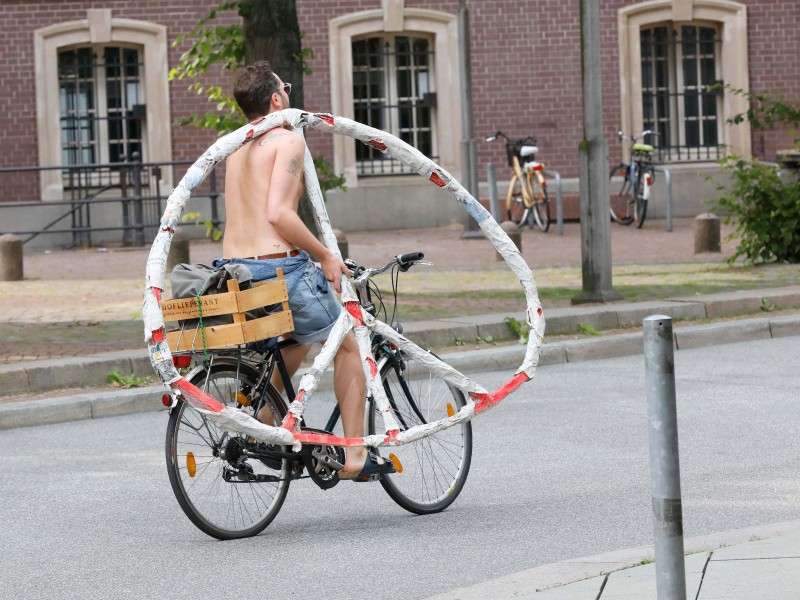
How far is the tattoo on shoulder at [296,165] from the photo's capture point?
Answer: 600cm

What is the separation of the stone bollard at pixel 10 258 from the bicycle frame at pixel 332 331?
35.6 feet

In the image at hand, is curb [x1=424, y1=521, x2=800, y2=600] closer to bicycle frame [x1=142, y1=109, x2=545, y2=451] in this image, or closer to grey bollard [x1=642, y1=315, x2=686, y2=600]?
grey bollard [x1=642, y1=315, x2=686, y2=600]

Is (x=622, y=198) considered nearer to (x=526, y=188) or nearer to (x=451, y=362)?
(x=526, y=188)

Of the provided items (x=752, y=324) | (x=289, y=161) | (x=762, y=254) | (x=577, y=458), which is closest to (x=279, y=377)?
(x=289, y=161)

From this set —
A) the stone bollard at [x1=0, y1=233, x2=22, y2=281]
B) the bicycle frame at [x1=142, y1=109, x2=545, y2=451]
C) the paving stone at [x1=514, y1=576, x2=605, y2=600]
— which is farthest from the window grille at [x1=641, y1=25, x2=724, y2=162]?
the paving stone at [x1=514, y1=576, x2=605, y2=600]

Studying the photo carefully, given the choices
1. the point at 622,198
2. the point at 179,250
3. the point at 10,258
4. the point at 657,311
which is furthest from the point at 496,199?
the point at 657,311

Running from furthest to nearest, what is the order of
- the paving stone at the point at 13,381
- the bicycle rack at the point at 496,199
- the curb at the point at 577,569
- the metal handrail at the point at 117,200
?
the bicycle rack at the point at 496,199, the metal handrail at the point at 117,200, the paving stone at the point at 13,381, the curb at the point at 577,569

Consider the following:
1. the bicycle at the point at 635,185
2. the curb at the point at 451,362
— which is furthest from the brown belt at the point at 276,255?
→ the bicycle at the point at 635,185

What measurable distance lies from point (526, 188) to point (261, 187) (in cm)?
1645

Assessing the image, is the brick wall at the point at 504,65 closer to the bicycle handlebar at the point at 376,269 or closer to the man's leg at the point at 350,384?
the bicycle handlebar at the point at 376,269

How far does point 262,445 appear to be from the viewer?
5957 millimetres

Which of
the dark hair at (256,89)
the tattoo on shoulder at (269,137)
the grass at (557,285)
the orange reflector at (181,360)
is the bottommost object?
the grass at (557,285)

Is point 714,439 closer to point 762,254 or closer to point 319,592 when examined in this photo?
point 319,592

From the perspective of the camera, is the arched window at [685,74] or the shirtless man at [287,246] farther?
the arched window at [685,74]
